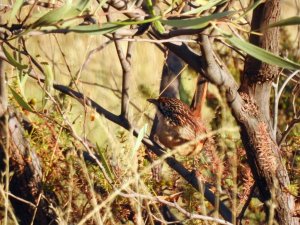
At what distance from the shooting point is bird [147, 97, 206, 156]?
197 inches

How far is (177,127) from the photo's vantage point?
5.13 meters

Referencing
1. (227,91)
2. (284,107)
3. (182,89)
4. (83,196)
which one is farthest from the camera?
(284,107)

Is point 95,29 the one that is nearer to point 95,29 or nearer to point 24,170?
point 95,29

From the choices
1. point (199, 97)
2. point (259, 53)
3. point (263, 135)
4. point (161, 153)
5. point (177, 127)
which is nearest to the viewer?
point (259, 53)

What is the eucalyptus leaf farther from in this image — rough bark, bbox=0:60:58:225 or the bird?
rough bark, bbox=0:60:58:225

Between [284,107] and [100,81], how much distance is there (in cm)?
182

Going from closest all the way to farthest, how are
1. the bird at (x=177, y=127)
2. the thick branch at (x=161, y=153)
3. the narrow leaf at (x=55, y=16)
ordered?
the narrow leaf at (x=55, y=16) → the thick branch at (x=161, y=153) → the bird at (x=177, y=127)

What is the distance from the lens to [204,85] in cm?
525

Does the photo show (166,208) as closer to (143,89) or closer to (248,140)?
(143,89)

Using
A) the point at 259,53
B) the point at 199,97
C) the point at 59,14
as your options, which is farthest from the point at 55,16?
the point at 199,97

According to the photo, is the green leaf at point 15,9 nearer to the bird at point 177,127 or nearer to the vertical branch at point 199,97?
the bird at point 177,127

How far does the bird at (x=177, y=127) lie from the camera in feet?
16.4

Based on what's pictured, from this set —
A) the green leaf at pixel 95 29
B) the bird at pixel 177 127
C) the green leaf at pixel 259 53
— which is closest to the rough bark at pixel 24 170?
the bird at pixel 177 127

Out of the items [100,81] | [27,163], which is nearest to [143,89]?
[100,81]
